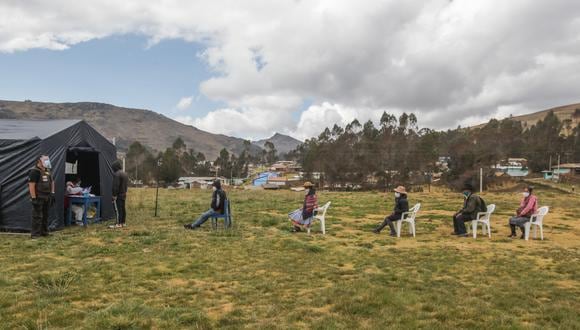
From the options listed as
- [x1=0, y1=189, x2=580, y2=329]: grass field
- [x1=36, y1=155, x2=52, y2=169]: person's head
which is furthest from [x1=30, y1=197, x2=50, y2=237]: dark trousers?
[x1=36, y1=155, x2=52, y2=169]: person's head

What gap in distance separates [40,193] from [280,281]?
598 centimetres

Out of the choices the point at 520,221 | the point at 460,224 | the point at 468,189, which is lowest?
the point at 460,224

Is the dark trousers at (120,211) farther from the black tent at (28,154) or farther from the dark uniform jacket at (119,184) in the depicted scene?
the black tent at (28,154)

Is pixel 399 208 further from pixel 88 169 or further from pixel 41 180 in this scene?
pixel 88 169

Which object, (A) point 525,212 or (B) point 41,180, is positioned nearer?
(B) point 41,180

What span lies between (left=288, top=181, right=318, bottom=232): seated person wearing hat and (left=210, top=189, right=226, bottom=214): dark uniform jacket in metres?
1.75

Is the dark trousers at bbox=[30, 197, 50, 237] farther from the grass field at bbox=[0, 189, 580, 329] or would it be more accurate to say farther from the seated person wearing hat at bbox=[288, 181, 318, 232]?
the seated person wearing hat at bbox=[288, 181, 318, 232]

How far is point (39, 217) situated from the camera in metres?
9.09

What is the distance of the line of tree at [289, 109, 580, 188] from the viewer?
50500 mm

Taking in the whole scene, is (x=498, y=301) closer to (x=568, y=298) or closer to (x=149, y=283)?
(x=568, y=298)

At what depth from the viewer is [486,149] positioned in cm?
5109

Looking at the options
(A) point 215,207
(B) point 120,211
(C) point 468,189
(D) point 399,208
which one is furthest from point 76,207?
(C) point 468,189

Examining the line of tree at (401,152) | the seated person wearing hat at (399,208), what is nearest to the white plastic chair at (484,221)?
the seated person wearing hat at (399,208)

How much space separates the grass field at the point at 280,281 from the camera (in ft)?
14.6
